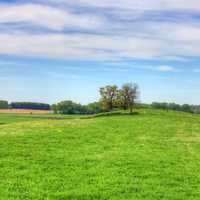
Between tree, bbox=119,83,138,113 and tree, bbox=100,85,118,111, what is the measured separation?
669 mm

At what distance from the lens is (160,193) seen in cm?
938

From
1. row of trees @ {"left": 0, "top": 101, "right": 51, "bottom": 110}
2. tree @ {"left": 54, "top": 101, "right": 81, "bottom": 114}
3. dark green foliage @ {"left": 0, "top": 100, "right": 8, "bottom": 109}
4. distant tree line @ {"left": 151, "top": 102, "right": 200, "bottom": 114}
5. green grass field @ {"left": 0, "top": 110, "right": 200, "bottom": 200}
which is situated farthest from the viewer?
row of trees @ {"left": 0, "top": 101, "right": 51, "bottom": 110}

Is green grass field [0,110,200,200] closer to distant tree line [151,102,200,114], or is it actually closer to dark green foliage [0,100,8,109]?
distant tree line [151,102,200,114]

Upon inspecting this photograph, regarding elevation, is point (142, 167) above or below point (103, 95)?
below

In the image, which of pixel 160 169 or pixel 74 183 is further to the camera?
pixel 160 169

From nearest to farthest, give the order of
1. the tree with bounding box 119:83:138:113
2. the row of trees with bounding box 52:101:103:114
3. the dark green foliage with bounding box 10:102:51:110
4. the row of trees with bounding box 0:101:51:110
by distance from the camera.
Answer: the tree with bounding box 119:83:138:113
the row of trees with bounding box 52:101:103:114
the row of trees with bounding box 0:101:51:110
the dark green foliage with bounding box 10:102:51:110

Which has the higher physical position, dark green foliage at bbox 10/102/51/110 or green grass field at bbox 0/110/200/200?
dark green foliage at bbox 10/102/51/110

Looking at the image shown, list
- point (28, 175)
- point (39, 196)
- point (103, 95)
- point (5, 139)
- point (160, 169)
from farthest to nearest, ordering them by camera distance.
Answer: point (103, 95), point (5, 139), point (160, 169), point (28, 175), point (39, 196)

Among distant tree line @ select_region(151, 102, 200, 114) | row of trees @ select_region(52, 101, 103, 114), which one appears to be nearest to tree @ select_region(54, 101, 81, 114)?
row of trees @ select_region(52, 101, 103, 114)

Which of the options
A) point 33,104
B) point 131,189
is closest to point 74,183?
point 131,189

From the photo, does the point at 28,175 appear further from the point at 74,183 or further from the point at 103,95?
the point at 103,95

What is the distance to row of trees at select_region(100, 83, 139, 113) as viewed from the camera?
41.5 metres

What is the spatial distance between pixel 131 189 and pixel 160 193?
648 mm

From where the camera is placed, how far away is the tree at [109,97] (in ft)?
139
